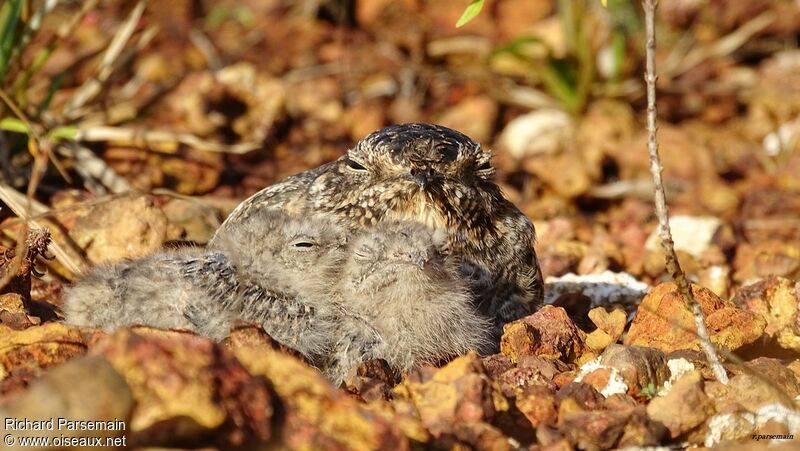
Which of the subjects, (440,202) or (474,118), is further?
(474,118)

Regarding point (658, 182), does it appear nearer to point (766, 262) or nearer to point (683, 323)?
point (683, 323)

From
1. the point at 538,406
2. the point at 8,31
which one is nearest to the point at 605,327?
the point at 538,406

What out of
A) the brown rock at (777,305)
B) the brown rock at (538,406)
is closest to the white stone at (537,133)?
the brown rock at (777,305)

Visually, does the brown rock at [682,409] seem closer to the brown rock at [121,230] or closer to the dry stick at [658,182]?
the dry stick at [658,182]

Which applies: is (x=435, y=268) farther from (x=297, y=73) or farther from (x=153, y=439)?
(x=297, y=73)

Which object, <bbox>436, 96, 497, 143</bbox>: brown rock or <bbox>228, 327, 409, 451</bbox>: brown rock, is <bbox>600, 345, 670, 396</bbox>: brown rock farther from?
<bbox>436, 96, 497, 143</bbox>: brown rock

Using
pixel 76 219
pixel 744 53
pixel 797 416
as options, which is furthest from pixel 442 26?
pixel 797 416

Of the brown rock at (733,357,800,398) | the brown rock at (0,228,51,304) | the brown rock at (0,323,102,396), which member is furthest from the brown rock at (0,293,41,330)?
the brown rock at (733,357,800,398)
